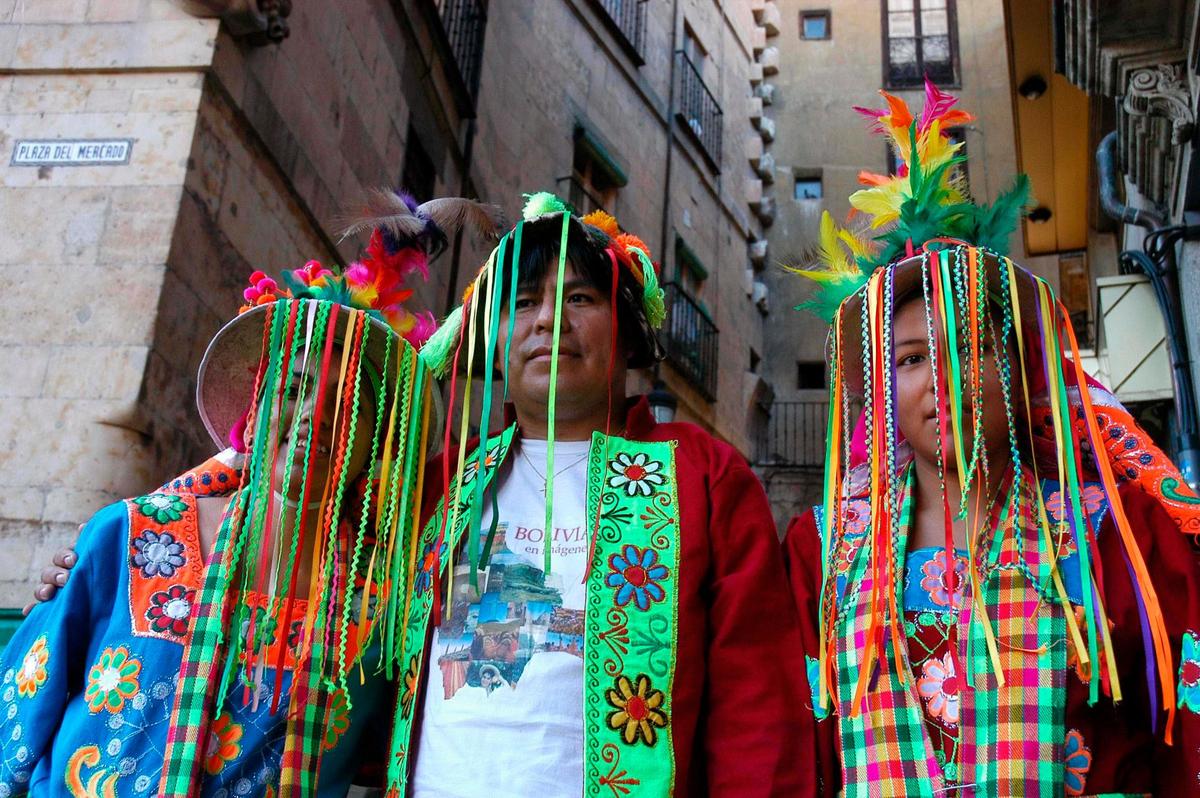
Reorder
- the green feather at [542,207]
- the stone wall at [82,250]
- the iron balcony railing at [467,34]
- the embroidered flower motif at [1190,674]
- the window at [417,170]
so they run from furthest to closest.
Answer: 1. the iron balcony railing at [467,34]
2. the window at [417,170]
3. the stone wall at [82,250]
4. the green feather at [542,207]
5. the embroidered flower motif at [1190,674]

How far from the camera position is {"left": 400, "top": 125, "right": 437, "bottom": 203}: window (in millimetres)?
6887

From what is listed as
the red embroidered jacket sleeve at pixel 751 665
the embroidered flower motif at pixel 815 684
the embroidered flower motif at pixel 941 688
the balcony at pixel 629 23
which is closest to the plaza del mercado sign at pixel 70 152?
the red embroidered jacket sleeve at pixel 751 665

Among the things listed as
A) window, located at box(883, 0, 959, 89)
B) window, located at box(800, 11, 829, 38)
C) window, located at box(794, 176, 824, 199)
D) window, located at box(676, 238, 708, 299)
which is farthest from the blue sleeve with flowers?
window, located at box(800, 11, 829, 38)

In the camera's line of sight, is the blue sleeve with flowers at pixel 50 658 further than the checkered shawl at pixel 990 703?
Yes

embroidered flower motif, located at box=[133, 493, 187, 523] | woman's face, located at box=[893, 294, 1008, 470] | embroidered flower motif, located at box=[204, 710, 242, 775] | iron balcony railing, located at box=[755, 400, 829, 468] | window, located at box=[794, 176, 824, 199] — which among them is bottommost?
embroidered flower motif, located at box=[204, 710, 242, 775]

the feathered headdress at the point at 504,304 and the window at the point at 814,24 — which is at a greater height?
the window at the point at 814,24

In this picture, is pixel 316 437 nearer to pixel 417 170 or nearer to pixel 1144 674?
pixel 1144 674

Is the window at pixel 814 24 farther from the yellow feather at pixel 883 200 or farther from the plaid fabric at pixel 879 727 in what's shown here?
the plaid fabric at pixel 879 727

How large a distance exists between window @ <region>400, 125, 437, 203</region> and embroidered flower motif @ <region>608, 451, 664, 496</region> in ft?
16.0

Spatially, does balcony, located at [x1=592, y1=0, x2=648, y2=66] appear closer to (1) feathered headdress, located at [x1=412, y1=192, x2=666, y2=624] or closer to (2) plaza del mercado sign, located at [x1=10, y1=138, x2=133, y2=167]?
(2) plaza del mercado sign, located at [x1=10, y1=138, x2=133, y2=167]

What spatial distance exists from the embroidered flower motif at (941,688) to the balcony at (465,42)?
6.36 metres

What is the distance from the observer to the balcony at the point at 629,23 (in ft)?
39.1

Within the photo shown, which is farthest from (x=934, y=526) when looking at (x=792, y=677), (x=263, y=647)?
(x=263, y=647)

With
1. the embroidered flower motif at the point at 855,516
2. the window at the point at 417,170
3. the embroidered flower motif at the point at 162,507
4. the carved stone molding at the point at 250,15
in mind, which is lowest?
the embroidered flower motif at the point at 162,507
